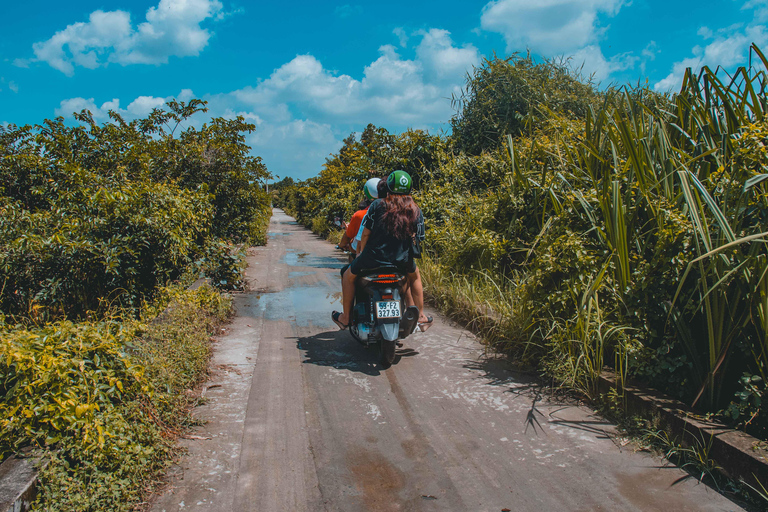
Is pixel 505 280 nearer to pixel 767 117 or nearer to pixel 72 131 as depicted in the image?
pixel 767 117

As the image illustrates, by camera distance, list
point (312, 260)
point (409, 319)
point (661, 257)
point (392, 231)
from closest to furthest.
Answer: point (661, 257) < point (392, 231) < point (409, 319) < point (312, 260)

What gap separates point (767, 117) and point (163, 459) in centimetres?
455

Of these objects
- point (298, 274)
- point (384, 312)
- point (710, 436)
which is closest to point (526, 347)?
point (384, 312)

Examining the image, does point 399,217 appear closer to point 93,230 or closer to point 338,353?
point 338,353

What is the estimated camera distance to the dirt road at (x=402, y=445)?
276 cm

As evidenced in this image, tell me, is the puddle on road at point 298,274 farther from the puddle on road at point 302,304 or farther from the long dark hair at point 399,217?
the long dark hair at point 399,217

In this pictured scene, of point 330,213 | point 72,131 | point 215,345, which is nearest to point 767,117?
point 215,345

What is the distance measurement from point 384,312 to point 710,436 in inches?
103

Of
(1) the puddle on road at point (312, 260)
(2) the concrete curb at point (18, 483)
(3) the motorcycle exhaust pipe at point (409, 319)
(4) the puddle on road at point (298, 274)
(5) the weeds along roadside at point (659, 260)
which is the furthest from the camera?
(1) the puddle on road at point (312, 260)

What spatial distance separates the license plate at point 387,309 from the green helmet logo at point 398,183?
1036 millimetres

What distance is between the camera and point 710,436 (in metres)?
2.99

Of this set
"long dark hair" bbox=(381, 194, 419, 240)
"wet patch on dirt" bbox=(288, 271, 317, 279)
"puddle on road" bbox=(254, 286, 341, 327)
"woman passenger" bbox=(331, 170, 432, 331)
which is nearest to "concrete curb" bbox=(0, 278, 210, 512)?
"woman passenger" bbox=(331, 170, 432, 331)

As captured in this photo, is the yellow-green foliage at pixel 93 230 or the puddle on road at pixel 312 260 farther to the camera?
the puddle on road at pixel 312 260

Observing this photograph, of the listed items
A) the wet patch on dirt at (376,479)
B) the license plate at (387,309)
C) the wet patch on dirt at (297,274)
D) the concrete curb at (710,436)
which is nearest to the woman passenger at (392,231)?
the license plate at (387,309)
